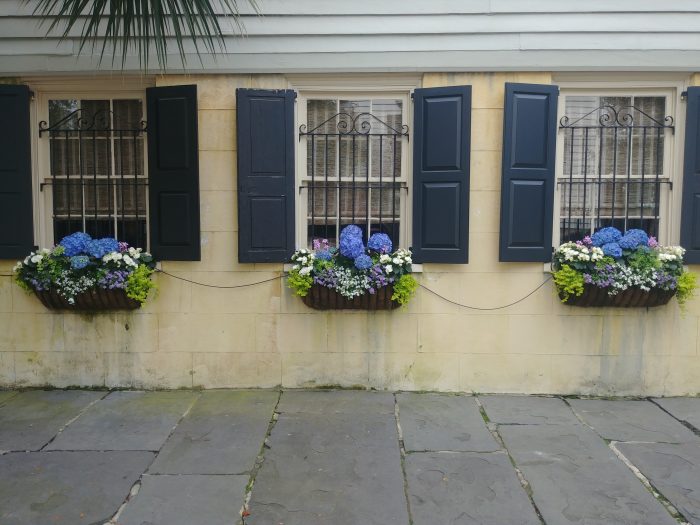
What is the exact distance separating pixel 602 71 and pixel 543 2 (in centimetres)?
82

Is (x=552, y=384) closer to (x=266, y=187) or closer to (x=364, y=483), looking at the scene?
(x=364, y=483)

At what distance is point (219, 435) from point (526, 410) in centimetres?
261

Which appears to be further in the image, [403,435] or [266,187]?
[266,187]

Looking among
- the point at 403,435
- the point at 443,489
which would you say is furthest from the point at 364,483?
the point at 403,435

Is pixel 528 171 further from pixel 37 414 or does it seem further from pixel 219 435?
pixel 37 414

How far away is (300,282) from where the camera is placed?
512 cm

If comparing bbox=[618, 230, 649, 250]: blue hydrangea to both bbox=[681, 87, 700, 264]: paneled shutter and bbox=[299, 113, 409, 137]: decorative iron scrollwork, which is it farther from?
bbox=[299, 113, 409, 137]: decorative iron scrollwork

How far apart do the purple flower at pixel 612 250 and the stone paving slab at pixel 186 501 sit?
11.7ft

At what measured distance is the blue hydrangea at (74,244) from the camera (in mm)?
5176

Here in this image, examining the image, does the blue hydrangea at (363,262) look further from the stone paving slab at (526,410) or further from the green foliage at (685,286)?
the green foliage at (685,286)

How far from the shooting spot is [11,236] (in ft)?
17.6

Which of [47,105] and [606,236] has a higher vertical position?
[47,105]

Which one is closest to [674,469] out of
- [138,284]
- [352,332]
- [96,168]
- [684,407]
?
[684,407]

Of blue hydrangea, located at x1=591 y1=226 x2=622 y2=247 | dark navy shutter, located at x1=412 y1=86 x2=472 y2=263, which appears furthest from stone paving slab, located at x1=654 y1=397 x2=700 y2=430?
dark navy shutter, located at x1=412 y1=86 x2=472 y2=263
